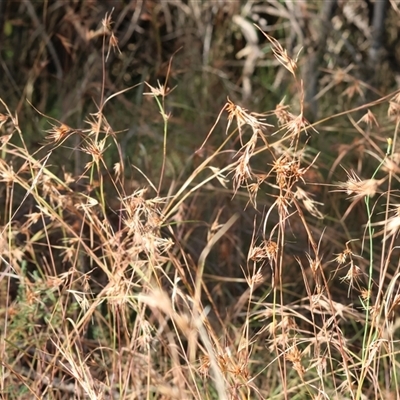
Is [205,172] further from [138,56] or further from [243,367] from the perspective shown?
[243,367]

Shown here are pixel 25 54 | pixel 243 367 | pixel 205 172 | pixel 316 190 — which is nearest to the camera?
pixel 243 367

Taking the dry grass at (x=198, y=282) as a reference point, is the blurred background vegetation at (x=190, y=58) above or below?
below

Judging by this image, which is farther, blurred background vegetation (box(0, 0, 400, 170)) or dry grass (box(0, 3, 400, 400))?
blurred background vegetation (box(0, 0, 400, 170))

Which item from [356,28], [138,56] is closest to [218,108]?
[138,56]

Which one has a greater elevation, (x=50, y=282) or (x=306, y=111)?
(x=50, y=282)

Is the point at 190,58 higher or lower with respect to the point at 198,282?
lower

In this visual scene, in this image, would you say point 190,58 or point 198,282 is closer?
point 198,282

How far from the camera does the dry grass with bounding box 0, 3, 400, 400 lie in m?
1.23

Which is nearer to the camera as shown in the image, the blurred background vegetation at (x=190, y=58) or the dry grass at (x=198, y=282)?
the dry grass at (x=198, y=282)

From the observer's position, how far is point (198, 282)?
1203 mm

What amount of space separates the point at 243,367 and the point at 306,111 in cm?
230

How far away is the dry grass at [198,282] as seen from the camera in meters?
1.23

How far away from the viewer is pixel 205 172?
2.91m

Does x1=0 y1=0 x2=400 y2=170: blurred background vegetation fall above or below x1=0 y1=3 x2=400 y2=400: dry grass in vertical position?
below
